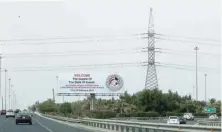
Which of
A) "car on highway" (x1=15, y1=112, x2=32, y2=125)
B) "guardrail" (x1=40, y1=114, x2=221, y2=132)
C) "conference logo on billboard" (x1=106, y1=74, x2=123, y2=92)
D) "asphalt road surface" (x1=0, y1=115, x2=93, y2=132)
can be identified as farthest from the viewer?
"conference logo on billboard" (x1=106, y1=74, x2=123, y2=92)

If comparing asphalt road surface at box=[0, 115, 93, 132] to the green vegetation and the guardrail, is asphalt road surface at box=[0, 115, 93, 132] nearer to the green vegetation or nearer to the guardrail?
the guardrail

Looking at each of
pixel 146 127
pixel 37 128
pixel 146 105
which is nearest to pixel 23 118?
pixel 37 128

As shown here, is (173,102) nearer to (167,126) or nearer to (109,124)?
(109,124)

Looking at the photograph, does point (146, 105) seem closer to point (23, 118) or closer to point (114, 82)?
point (114, 82)

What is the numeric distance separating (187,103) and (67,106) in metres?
32.9

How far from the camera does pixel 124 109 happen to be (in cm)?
10438

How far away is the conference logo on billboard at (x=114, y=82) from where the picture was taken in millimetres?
95875

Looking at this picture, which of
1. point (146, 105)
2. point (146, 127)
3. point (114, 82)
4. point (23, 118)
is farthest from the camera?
point (146, 105)

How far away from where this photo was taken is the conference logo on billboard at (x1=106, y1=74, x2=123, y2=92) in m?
95.9

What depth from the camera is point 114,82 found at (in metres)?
96.1

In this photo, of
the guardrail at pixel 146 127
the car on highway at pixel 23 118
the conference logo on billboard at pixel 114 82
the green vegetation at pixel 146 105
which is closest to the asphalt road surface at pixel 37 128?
the guardrail at pixel 146 127

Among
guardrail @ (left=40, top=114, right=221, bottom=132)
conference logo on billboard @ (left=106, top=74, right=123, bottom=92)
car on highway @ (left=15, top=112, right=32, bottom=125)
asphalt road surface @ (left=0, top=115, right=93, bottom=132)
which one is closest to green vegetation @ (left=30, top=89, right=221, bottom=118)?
conference logo on billboard @ (left=106, top=74, right=123, bottom=92)

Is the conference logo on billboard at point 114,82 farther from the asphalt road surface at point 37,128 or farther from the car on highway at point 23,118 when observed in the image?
the asphalt road surface at point 37,128

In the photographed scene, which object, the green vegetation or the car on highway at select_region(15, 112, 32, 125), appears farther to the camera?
the green vegetation
